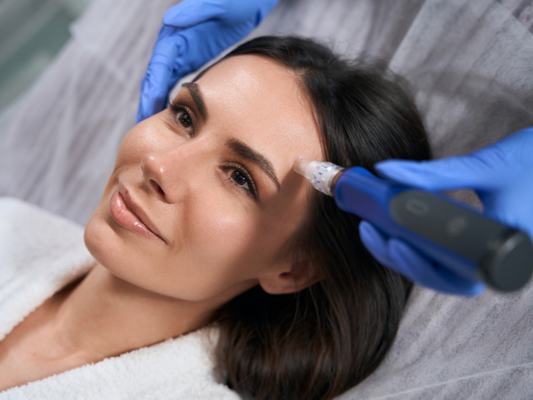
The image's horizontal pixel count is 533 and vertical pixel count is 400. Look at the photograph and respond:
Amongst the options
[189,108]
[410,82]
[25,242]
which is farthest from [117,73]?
[410,82]

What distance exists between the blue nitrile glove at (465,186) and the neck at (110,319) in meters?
0.57

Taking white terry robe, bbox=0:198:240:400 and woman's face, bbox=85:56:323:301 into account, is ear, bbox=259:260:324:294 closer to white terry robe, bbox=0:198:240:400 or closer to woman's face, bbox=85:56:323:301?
woman's face, bbox=85:56:323:301

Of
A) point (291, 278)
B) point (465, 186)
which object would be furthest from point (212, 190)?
point (465, 186)

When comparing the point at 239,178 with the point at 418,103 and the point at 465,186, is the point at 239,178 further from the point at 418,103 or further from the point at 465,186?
the point at 418,103

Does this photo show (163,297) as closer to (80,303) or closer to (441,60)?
(80,303)

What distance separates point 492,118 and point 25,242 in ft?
4.47

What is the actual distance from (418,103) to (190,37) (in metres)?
0.68

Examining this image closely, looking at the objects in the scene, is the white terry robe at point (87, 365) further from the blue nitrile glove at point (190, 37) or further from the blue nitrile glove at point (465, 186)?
the blue nitrile glove at point (465, 186)

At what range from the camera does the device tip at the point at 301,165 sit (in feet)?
2.43

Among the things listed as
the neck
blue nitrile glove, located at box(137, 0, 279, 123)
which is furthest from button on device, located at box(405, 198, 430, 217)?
blue nitrile glove, located at box(137, 0, 279, 123)

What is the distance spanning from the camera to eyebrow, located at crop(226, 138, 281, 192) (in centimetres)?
75

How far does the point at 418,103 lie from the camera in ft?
3.67

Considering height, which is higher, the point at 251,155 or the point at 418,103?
the point at 418,103

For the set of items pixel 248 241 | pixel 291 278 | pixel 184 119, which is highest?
pixel 184 119
